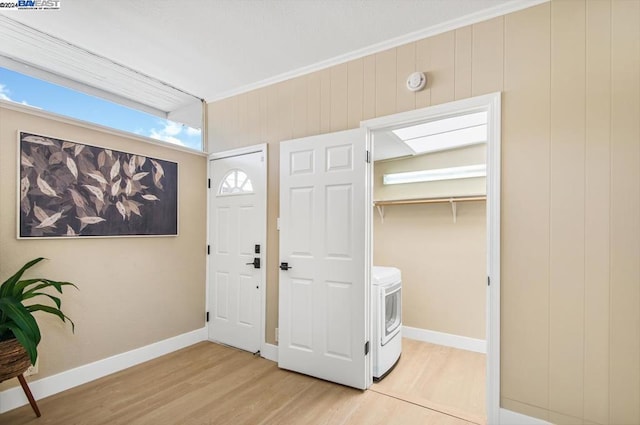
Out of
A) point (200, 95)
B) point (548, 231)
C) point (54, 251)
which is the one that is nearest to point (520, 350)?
point (548, 231)

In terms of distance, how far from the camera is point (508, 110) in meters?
2.10

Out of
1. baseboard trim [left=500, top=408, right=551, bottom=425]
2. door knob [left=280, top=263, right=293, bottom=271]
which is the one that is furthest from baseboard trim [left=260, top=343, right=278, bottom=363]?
baseboard trim [left=500, top=408, right=551, bottom=425]

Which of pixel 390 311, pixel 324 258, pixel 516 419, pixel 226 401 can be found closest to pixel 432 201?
pixel 390 311

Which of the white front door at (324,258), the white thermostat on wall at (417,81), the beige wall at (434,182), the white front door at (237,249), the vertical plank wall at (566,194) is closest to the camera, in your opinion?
the vertical plank wall at (566,194)

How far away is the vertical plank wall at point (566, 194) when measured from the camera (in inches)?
69.7

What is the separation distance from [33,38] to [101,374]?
112 inches

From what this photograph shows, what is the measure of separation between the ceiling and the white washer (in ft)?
6.50

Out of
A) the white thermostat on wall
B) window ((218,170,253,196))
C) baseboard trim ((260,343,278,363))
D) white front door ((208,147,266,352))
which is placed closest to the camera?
the white thermostat on wall

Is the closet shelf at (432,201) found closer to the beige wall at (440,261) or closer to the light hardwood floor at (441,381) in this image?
the beige wall at (440,261)

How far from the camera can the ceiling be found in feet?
6.95

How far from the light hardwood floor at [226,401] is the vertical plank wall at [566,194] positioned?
2.48 feet

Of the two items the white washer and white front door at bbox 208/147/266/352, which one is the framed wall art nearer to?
white front door at bbox 208/147/266/352

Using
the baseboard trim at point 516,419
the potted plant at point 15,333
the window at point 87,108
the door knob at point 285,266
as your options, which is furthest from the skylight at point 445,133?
the potted plant at point 15,333

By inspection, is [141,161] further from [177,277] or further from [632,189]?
[632,189]
